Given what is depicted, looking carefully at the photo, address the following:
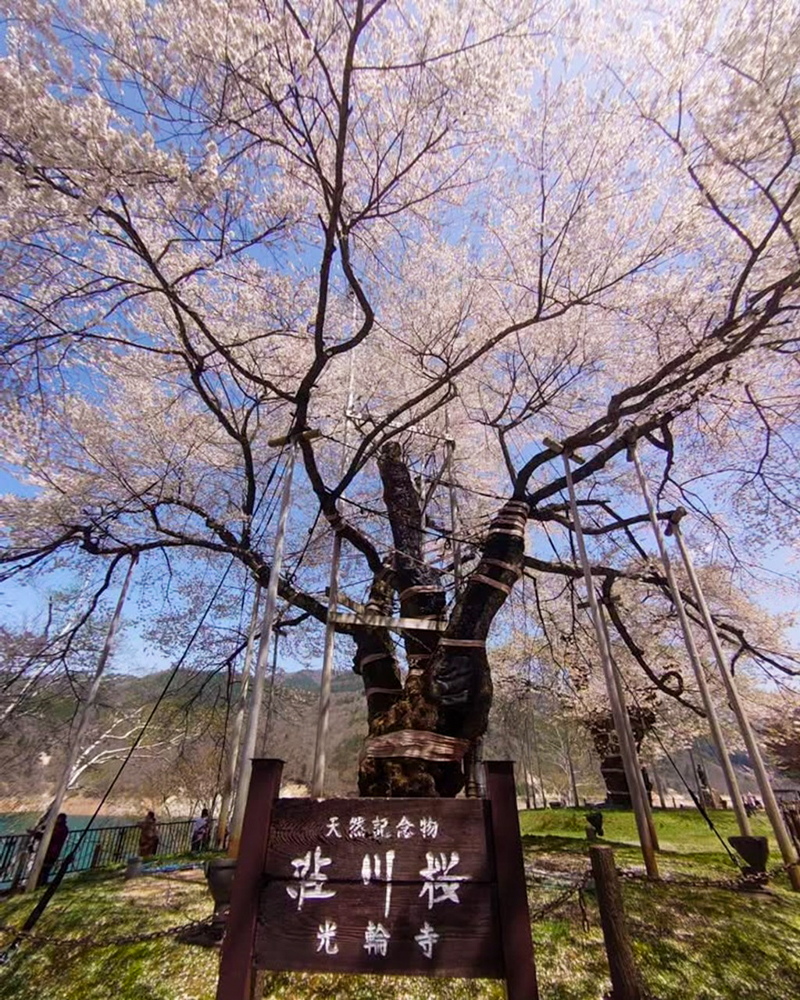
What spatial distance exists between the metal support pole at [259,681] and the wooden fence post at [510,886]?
1.86 meters

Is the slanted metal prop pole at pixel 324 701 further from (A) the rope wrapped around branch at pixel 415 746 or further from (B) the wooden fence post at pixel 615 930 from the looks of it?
(B) the wooden fence post at pixel 615 930

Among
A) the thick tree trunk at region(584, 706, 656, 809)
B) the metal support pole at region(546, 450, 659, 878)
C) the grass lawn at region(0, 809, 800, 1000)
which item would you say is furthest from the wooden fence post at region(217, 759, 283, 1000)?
the thick tree trunk at region(584, 706, 656, 809)

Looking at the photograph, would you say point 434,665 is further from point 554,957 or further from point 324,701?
point 554,957

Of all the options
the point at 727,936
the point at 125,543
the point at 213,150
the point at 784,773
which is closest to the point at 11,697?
the point at 125,543

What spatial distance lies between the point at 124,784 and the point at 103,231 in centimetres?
4289

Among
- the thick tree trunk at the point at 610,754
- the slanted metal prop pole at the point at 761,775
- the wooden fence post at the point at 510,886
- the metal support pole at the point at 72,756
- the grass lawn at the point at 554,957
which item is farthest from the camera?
the thick tree trunk at the point at 610,754

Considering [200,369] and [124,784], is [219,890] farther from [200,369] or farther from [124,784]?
[124,784]

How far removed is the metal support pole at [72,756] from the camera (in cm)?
657

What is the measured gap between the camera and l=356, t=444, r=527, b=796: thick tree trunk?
15.1ft

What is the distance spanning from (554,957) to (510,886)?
89.6 inches

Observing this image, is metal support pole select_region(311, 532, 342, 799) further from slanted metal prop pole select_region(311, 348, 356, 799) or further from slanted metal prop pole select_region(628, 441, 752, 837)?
slanted metal prop pole select_region(628, 441, 752, 837)

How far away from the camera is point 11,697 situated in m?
9.95

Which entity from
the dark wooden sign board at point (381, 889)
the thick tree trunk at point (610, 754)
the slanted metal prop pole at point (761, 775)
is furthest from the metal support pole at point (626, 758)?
the thick tree trunk at point (610, 754)

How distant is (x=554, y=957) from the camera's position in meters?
3.54
